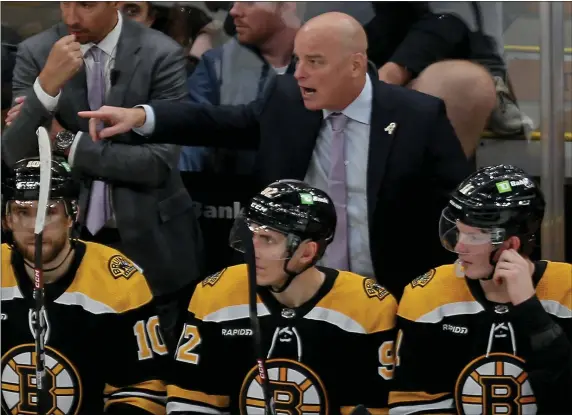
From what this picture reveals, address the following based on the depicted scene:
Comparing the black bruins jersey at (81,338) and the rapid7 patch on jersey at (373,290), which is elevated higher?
the rapid7 patch on jersey at (373,290)

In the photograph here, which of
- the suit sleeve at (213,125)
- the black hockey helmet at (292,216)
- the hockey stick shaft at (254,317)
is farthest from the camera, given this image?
the suit sleeve at (213,125)

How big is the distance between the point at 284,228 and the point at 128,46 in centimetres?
74

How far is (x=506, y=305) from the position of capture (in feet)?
7.88

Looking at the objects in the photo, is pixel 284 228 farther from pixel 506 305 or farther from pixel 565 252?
pixel 565 252

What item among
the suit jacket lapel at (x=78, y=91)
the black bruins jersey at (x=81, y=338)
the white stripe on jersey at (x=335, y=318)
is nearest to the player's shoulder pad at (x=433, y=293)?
the white stripe on jersey at (x=335, y=318)

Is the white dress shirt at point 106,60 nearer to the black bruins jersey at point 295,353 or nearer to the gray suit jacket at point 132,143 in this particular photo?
the gray suit jacket at point 132,143

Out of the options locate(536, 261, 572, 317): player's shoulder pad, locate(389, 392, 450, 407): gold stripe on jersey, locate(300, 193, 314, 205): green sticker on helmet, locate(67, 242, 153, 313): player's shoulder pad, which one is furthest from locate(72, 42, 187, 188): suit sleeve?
locate(536, 261, 572, 317): player's shoulder pad

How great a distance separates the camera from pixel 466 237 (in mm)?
2377

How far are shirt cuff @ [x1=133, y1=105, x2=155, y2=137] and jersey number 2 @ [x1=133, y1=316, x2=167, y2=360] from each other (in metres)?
0.52

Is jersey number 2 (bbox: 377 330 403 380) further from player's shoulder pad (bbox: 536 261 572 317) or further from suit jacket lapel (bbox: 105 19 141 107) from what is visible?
suit jacket lapel (bbox: 105 19 141 107)

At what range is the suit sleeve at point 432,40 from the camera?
Answer: 2637mm

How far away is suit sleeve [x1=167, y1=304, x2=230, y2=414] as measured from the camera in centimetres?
249

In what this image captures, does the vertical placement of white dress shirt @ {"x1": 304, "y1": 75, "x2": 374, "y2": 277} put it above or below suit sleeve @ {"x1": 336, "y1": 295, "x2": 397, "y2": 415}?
above

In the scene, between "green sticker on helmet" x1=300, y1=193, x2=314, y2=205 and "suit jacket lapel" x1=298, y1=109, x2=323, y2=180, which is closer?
"green sticker on helmet" x1=300, y1=193, x2=314, y2=205
